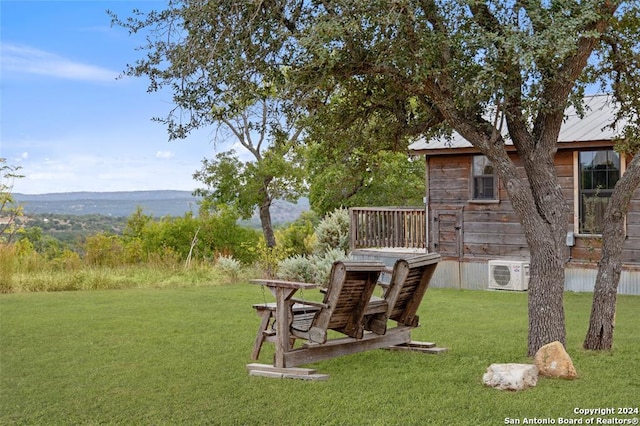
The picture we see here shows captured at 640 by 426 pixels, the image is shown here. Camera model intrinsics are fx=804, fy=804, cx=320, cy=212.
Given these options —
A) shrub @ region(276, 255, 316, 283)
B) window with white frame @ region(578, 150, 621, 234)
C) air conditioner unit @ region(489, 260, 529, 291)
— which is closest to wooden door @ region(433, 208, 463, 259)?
air conditioner unit @ region(489, 260, 529, 291)

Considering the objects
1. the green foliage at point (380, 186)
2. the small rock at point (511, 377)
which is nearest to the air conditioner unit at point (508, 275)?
the green foliage at point (380, 186)

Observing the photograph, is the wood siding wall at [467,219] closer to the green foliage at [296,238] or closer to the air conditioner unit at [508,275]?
the air conditioner unit at [508,275]

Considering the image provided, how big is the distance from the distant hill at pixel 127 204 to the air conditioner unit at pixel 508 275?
12133mm

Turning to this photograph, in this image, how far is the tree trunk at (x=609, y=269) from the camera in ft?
28.8

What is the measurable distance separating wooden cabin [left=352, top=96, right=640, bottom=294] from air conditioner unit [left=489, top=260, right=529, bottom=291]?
4.4 inches

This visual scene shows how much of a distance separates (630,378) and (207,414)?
4070 millimetres

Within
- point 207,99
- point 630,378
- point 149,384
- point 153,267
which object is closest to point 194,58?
point 207,99

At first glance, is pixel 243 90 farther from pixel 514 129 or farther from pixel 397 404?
pixel 397 404

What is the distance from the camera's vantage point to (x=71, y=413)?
6734 millimetres

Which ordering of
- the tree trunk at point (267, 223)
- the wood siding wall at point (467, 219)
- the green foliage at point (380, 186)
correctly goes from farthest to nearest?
the tree trunk at point (267, 223), the green foliage at point (380, 186), the wood siding wall at point (467, 219)

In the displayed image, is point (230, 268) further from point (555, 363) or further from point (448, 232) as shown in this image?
point (555, 363)

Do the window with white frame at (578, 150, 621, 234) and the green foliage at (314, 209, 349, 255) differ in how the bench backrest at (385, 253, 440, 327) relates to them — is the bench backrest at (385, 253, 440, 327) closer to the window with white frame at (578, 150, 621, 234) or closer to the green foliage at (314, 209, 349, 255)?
the window with white frame at (578, 150, 621, 234)

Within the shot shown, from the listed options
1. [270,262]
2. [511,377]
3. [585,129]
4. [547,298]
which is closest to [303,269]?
[270,262]

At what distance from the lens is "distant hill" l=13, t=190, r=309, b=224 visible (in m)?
28.1
